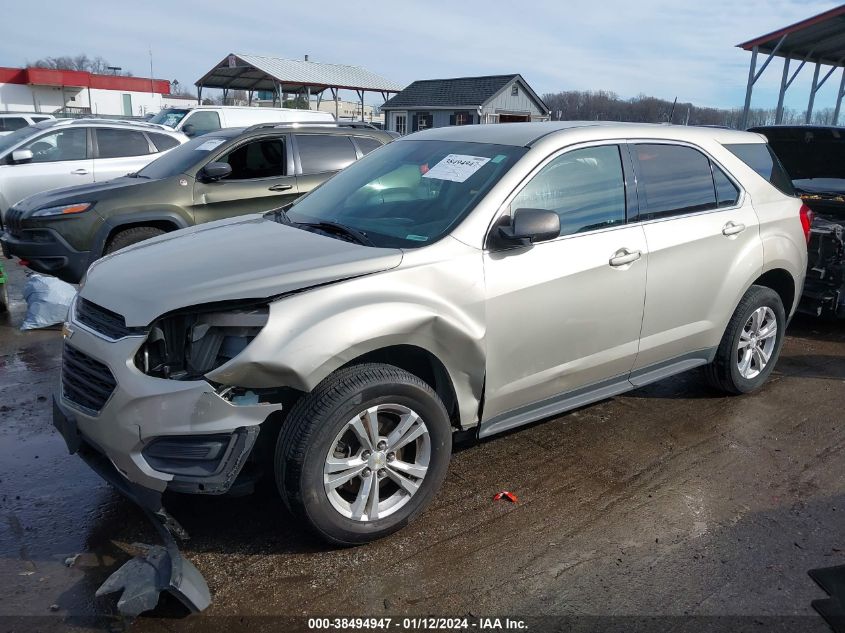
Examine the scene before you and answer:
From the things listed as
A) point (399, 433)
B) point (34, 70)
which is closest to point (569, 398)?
point (399, 433)

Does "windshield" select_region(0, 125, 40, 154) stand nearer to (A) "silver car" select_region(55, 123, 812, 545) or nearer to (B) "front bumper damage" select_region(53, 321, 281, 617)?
(A) "silver car" select_region(55, 123, 812, 545)

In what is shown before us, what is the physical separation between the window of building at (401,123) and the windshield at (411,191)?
37.0 meters

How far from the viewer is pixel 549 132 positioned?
3.71 meters

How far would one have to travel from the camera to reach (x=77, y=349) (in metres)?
2.96

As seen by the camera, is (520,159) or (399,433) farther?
(520,159)

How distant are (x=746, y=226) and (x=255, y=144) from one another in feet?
17.0

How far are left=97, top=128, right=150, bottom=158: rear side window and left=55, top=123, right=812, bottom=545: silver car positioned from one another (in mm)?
7127

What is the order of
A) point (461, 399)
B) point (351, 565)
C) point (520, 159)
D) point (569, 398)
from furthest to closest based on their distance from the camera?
point (569, 398) → point (520, 159) → point (461, 399) → point (351, 565)

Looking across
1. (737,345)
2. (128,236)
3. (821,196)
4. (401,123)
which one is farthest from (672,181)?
(401,123)

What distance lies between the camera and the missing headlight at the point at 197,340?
2721mm

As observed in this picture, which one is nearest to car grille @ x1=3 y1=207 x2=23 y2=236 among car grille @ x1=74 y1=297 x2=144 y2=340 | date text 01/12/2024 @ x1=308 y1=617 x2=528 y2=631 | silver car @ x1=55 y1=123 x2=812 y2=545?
silver car @ x1=55 y1=123 x2=812 y2=545

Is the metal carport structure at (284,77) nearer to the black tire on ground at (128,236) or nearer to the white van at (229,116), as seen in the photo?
the white van at (229,116)

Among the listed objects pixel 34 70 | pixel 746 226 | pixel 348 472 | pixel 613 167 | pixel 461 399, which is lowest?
pixel 348 472

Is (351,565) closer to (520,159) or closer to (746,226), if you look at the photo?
(520,159)
